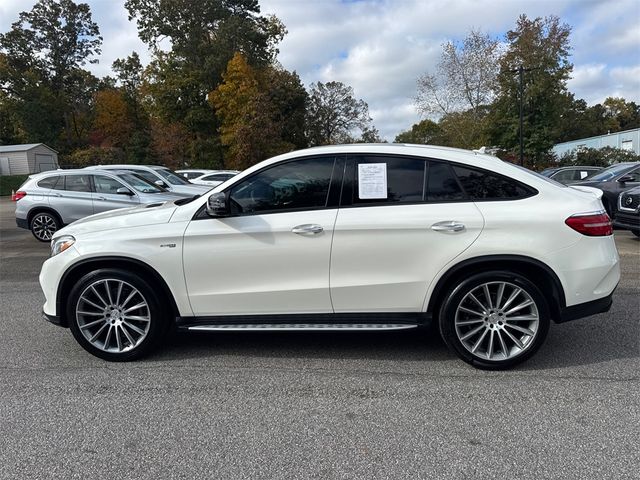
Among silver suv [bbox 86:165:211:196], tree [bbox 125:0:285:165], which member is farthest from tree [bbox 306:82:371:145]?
silver suv [bbox 86:165:211:196]

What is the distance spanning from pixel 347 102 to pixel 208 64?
20.8 m

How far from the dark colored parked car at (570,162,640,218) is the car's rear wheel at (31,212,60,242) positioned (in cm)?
1206

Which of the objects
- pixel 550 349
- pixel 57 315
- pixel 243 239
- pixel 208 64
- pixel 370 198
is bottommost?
pixel 550 349

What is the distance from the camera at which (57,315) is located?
4.12 meters

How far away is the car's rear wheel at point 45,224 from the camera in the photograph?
36.4 feet

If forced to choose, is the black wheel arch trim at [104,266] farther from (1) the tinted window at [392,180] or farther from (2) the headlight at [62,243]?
(1) the tinted window at [392,180]

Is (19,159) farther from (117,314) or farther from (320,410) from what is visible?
(320,410)

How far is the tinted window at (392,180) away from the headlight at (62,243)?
242cm

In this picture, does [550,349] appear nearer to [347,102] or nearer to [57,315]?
[57,315]

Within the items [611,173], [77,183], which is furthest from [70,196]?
[611,173]

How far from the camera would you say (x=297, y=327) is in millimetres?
3916

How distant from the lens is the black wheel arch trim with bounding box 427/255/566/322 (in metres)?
3.69

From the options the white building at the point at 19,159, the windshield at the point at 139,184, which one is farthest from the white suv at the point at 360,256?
the white building at the point at 19,159

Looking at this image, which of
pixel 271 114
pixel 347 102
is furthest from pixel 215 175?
pixel 347 102
